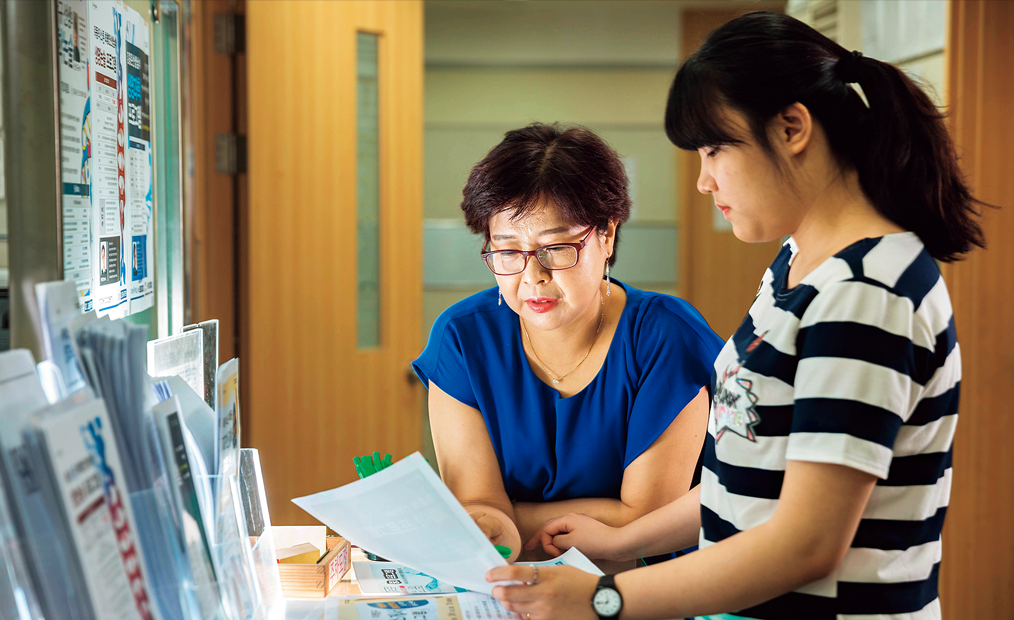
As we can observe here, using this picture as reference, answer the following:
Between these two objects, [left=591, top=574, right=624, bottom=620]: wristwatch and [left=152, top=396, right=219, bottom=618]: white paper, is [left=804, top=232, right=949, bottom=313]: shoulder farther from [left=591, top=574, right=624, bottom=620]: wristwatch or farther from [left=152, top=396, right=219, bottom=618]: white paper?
[left=152, top=396, right=219, bottom=618]: white paper

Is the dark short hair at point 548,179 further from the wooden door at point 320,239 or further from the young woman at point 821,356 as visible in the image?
the wooden door at point 320,239

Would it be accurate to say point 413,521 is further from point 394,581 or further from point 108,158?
point 108,158

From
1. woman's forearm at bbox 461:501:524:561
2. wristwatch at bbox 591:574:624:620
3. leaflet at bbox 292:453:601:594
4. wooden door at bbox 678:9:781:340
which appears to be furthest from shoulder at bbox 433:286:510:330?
wooden door at bbox 678:9:781:340

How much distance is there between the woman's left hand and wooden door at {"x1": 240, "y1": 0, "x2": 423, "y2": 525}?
1.90 m

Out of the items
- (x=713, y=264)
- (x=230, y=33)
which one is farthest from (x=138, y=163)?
(x=713, y=264)

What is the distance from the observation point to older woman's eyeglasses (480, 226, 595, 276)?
1.27 meters

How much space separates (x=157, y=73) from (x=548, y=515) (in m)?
1.14

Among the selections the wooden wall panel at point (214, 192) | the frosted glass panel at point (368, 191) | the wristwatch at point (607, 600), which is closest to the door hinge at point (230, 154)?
the wooden wall panel at point (214, 192)

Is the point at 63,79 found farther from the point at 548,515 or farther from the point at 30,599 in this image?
the point at 548,515

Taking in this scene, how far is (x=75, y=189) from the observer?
947 mm

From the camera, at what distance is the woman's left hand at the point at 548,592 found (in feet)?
2.69

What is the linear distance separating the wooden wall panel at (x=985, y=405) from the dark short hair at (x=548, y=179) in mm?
1613

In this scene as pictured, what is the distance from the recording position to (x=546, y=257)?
127 cm

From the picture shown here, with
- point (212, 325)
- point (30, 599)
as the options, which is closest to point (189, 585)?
point (30, 599)
